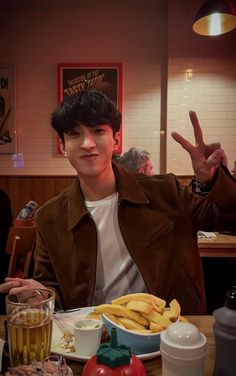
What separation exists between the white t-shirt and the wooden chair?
3.64ft

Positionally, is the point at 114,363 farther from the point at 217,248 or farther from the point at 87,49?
the point at 87,49

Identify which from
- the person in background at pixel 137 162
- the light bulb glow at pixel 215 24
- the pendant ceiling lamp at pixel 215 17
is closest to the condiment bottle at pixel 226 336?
the person in background at pixel 137 162

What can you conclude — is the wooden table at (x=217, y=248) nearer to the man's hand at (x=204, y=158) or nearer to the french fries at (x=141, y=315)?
the man's hand at (x=204, y=158)

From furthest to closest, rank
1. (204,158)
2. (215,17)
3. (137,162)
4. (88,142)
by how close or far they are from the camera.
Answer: (137,162) → (215,17) → (88,142) → (204,158)

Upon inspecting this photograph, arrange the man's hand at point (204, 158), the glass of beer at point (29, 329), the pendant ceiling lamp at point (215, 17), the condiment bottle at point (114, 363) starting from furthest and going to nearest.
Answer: the pendant ceiling lamp at point (215, 17)
the man's hand at point (204, 158)
the glass of beer at point (29, 329)
the condiment bottle at point (114, 363)

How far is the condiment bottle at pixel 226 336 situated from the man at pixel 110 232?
0.66m

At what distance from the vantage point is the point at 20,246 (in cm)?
253

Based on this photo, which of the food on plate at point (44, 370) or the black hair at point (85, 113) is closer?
the food on plate at point (44, 370)

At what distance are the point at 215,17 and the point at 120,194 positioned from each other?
8.70 ft

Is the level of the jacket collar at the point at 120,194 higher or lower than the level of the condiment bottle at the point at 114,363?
higher

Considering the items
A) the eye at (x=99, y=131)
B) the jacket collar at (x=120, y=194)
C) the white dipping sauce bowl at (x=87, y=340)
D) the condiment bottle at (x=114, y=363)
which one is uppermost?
the eye at (x=99, y=131)

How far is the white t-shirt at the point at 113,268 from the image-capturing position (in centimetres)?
150

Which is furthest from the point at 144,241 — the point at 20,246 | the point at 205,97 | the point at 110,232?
the point at 205,97

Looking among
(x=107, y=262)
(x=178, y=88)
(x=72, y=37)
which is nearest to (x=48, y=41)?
(x=72, y=37)
